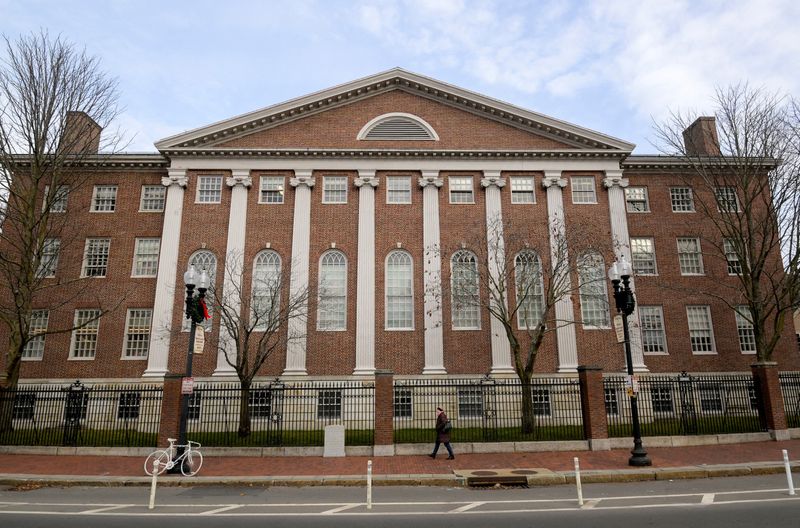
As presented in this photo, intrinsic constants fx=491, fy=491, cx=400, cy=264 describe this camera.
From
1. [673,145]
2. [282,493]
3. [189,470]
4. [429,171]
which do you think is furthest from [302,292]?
[673,145]

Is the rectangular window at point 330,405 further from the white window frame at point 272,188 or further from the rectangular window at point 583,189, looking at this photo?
the rectangular window at point 583,189

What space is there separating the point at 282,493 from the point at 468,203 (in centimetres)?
1954

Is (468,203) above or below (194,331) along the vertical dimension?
above

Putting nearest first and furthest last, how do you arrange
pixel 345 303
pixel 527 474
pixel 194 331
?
pixel 527 474 → pixel 194 331 → pixel 345 303

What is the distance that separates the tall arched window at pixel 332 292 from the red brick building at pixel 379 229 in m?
0.11

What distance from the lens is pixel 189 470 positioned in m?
13.7

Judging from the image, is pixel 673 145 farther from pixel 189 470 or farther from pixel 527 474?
pixel 189 470

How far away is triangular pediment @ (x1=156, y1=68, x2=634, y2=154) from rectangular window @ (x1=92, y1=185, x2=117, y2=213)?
546 cm

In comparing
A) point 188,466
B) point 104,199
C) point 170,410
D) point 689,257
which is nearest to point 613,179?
point 689,257

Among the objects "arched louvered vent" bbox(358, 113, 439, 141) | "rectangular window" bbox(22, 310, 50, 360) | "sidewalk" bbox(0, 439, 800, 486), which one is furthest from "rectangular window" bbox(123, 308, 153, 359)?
"arched louvered vent" bbox(358, 113, 439, 141)

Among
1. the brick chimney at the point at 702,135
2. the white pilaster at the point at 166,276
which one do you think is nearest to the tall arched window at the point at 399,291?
the white pilaster at the point at 166,276

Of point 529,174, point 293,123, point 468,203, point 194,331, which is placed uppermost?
point 293,123

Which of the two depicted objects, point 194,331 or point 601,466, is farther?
point 194,331

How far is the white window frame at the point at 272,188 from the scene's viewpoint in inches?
1086
